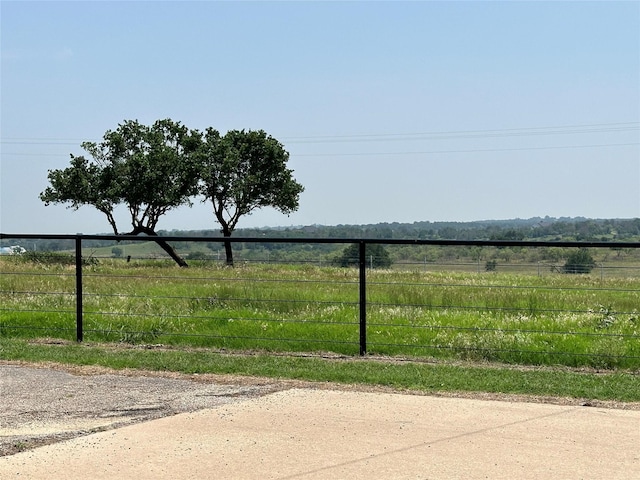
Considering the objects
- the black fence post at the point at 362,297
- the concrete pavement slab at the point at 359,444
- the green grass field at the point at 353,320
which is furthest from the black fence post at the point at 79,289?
the concrete pavement slab at the point at 359,444

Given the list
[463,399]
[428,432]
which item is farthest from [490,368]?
[428,432]

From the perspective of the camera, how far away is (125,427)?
21.2 ft

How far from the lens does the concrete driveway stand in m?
5.28

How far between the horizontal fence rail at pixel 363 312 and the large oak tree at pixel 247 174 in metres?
39.3

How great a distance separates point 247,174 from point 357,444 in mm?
50724

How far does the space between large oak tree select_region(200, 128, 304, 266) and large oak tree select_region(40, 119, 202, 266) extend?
1.67 metres

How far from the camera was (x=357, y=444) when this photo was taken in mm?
5906

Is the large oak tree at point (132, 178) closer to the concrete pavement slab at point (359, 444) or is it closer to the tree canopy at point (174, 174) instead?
the tree canopy at point (174, 174)

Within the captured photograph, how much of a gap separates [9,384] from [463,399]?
15.4 feet

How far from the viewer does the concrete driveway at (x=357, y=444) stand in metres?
5.28

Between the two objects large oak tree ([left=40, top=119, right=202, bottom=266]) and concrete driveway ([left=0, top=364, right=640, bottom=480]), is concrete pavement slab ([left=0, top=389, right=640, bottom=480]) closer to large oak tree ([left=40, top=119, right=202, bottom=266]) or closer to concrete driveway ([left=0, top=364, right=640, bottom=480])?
concrete driveway ([left=0, top=364, right=640, bottom=480])

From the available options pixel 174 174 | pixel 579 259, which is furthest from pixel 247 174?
pixel 579 259

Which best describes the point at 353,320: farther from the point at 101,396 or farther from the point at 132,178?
the point at 132,178

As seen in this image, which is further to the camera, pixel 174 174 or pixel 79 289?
pixel 174 174
